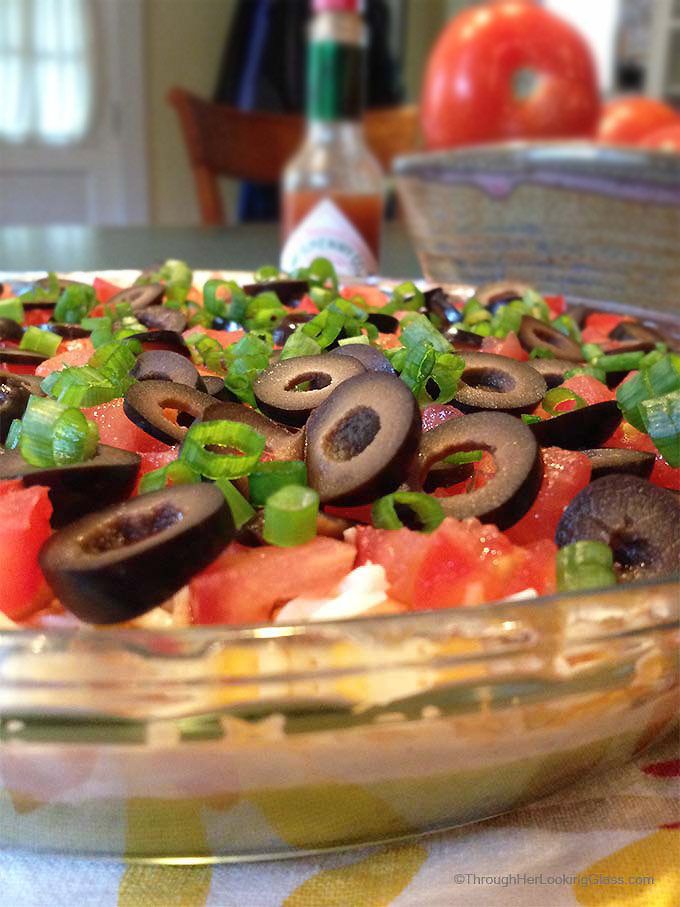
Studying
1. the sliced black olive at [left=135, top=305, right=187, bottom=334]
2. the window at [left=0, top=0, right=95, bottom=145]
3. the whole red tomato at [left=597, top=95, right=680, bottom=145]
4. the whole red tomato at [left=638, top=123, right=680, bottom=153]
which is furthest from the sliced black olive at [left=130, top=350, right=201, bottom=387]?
the window at [left=0, top=0, right=95, bottom=145]

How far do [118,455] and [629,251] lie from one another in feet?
5.61

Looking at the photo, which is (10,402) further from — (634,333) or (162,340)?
(634,333)

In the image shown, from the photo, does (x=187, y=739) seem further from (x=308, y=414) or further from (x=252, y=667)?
(x=308, y=414)

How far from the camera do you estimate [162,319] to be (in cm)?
139

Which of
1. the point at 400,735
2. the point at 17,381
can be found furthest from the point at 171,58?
the point at 400,735

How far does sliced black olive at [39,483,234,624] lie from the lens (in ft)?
2.22

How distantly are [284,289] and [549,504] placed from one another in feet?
2.75

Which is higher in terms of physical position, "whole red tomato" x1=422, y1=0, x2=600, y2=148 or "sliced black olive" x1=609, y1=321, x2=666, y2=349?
"whole red tomato" x1=422, y1=0, x2=600, y2=148

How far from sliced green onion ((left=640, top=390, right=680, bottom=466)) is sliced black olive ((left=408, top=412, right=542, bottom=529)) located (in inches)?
6.2

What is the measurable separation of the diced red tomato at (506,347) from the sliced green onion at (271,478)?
1.80ft

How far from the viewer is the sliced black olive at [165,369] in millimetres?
1037

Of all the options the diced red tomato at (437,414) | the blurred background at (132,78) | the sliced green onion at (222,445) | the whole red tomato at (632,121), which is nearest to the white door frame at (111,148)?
the blurred background at (132,78)

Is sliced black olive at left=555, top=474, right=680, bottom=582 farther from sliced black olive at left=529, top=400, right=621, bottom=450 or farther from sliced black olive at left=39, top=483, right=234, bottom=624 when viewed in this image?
sliced black olive at left=39, top=483, right=234, bottom=624

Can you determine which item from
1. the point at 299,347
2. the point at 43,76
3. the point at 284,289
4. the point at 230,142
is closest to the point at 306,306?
the point at 284,289
